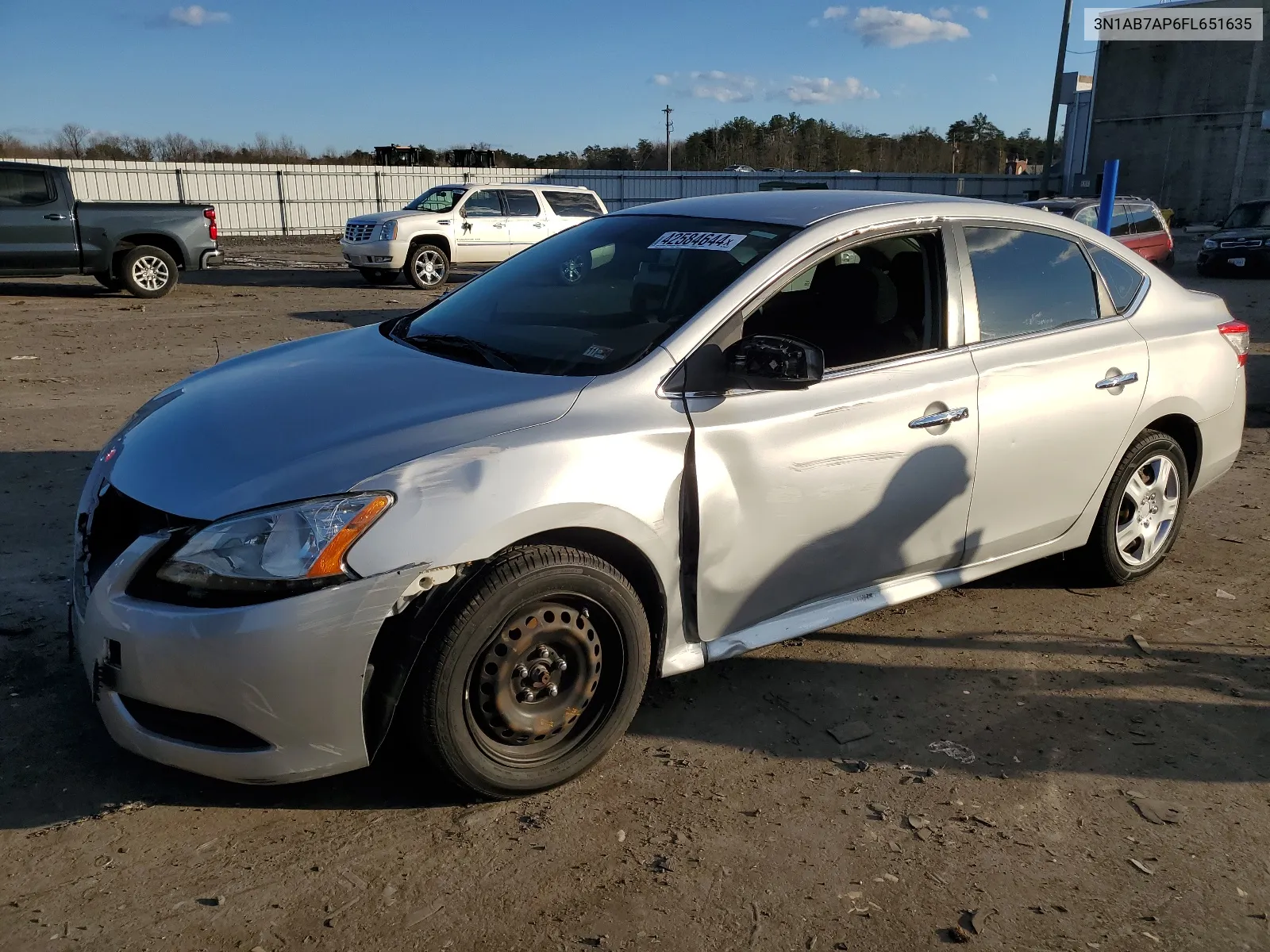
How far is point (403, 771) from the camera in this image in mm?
3223

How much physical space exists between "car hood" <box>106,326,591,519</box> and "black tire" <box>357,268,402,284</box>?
15.1 m

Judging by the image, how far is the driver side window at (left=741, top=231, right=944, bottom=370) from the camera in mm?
3844

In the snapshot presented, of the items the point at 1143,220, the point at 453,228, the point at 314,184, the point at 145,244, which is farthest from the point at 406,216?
the point at 314,184

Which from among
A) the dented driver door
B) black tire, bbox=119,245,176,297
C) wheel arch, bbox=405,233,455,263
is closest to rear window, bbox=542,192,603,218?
wheel arch, bbox=405,233,455,263

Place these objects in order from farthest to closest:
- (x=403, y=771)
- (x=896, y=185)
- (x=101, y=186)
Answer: (x=896, y=185)
(x=101, y=186)
(x=403, y=771)

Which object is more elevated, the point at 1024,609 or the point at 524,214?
the point at 524,214

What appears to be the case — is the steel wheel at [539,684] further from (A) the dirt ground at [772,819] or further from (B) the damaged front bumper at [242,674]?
(B) the damaged front bumper at [242,674]

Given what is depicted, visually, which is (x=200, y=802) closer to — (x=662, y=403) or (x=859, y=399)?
(x=662, y=403)

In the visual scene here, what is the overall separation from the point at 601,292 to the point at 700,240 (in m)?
0.41

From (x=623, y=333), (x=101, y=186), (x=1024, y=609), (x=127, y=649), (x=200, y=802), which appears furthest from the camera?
(x=101, y=186)

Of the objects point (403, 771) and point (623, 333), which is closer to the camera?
point (403, 771)

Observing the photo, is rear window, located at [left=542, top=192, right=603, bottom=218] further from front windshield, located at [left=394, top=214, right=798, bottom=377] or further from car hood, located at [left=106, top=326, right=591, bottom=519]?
car hood, located at [left=106, top=326, right=591, bottom=519]

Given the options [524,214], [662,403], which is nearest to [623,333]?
[662,403]

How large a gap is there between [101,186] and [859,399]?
30.1 m
